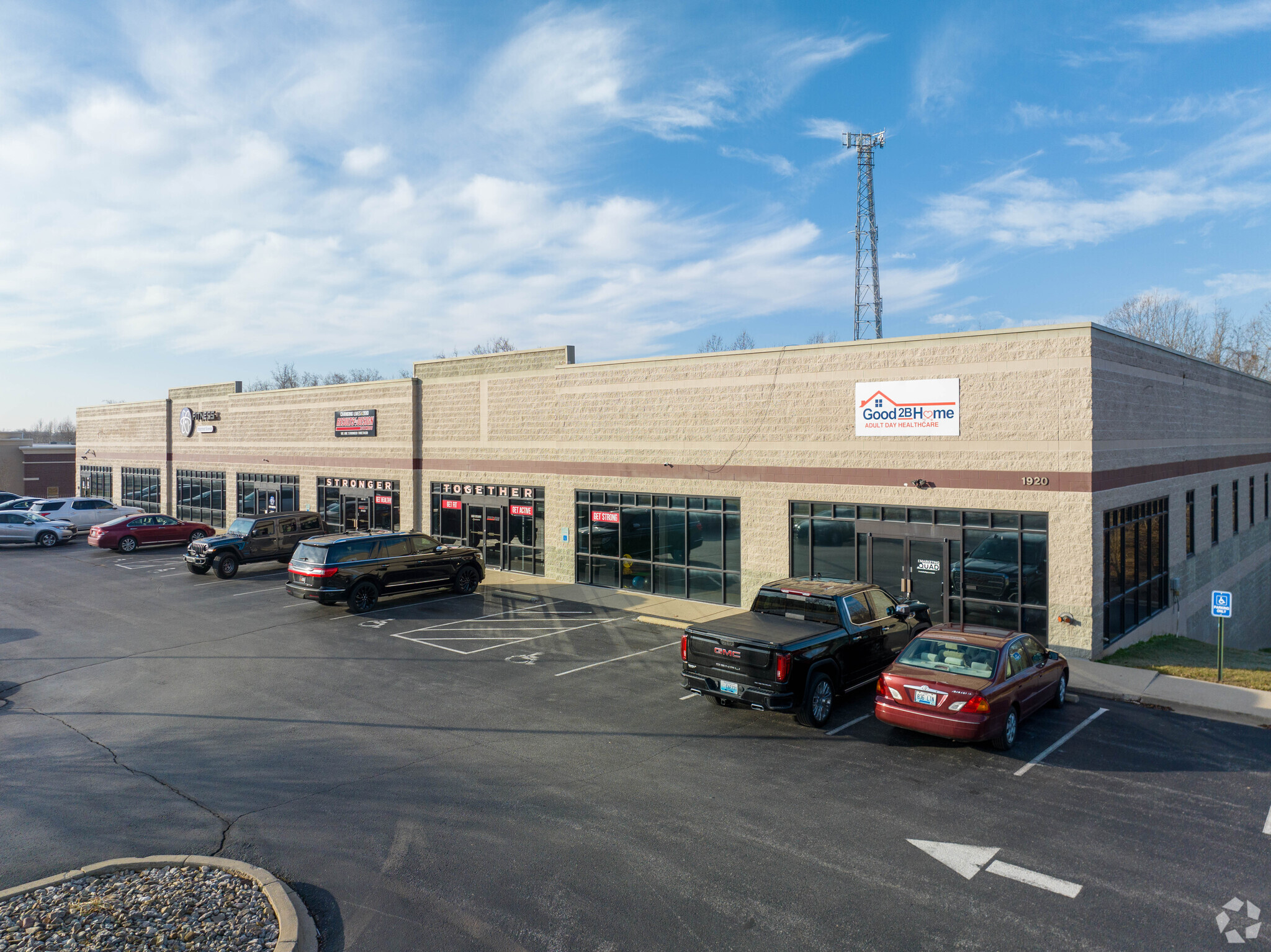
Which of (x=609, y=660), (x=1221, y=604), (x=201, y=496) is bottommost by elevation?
(x=609, y=660)

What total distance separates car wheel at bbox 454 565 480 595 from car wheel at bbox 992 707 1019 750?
16.1 meters

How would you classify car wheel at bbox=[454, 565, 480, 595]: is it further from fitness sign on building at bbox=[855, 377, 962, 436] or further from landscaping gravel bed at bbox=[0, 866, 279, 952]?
landscaping gravel bed at bbox=[0, 866, 279, 952]

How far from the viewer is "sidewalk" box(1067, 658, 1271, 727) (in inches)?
494

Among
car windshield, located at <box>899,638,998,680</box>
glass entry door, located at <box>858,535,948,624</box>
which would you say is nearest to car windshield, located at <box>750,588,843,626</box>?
car windshield, located at <box>899,638,998,680</box>

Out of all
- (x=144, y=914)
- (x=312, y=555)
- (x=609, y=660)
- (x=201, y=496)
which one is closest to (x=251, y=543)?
(x=312, y=555)

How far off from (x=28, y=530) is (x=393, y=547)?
2503 centimetres

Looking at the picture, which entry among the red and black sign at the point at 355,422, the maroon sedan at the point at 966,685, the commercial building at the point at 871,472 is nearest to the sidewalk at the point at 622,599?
the commercial building at the point at 871,472

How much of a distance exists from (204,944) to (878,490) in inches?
613

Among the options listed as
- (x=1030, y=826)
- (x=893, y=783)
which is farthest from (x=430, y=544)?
(x=1030, y=826)

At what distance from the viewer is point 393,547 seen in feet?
70.4

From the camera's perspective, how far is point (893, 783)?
31.4ft

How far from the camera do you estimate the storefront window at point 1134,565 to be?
→ 662 inches

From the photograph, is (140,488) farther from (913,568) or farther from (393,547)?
(913,568)

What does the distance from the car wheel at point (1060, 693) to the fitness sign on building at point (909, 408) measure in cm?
611
